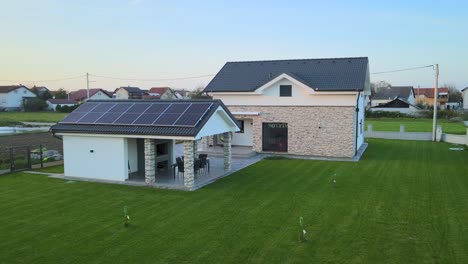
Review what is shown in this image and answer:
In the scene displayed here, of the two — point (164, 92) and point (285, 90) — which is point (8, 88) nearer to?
point (164, 92)

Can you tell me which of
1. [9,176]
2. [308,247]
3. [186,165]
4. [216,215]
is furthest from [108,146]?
[308,247]

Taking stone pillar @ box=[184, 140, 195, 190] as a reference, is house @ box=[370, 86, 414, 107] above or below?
above

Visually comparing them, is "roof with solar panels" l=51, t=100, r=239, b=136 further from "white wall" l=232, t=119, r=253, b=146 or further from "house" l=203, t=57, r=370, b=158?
"white wall" l=232, t=119, r=253, b=146

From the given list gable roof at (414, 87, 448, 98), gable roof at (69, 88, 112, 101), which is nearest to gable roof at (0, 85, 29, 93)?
gable roof at (69, 88, 112, 101)

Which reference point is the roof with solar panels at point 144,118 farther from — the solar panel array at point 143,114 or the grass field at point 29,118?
the grass field at point 29,118

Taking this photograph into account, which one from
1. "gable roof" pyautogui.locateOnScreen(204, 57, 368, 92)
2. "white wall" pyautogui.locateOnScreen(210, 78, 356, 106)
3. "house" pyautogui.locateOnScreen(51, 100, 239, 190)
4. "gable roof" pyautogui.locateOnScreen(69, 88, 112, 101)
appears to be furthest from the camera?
"gable roof" pyautogui.locateOnScreen(69, 88, 112, 101)

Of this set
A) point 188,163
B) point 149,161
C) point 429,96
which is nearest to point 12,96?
point 149,161

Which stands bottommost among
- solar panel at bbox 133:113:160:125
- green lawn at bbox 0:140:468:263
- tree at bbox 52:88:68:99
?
green lawn at bbox 0:140:468:263

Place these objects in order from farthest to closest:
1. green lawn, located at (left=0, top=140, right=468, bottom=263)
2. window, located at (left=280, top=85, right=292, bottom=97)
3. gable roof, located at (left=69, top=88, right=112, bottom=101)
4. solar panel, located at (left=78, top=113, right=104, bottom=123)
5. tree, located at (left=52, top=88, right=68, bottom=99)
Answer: tree, located at (left=52, top=88, right=68, bottom=99)
gable roof, located at (left=69, top=88, right=112, bottom=101)
window, located at (left=280, top=85, right=292, bottom=97)
solar panel, located at (left=78, top=113, right=104, bottom=123)
green lawn, located at (left=0, top=140, right=468, bottom=263)
